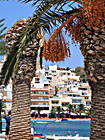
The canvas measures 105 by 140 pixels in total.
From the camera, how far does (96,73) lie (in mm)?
6855

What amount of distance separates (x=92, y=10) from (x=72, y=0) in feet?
3.26

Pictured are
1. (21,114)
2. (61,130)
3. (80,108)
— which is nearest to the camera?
(21,114)

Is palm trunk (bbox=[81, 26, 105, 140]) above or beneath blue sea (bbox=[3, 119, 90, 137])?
above

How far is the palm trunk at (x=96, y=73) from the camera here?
22.1ft

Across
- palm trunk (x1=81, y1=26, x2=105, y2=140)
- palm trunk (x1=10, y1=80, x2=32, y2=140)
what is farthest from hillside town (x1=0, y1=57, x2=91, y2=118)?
palm trunk (x1=81, y1=26, x2=105, y2=140)

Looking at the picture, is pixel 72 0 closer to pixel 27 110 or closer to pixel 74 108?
pixel 27 110

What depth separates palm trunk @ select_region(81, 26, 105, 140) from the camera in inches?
265

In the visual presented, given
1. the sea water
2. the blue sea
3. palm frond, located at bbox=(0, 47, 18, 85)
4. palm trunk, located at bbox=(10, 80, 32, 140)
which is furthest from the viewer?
the blue sea

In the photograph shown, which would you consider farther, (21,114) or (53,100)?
(53,100)

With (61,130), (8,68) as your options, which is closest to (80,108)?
(61,130)

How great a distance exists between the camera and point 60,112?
78750 mm

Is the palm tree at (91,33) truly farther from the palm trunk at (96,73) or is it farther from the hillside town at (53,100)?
the hillside town at (53,100)

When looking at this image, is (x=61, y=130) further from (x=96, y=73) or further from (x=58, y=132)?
(x=96, y=73)

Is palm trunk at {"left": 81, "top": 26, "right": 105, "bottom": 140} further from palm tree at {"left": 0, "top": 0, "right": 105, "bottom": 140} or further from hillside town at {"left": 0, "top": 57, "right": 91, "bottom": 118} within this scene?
hillside town at {"left": 0, "top": 57, "right": 91, "bottom": 118}
